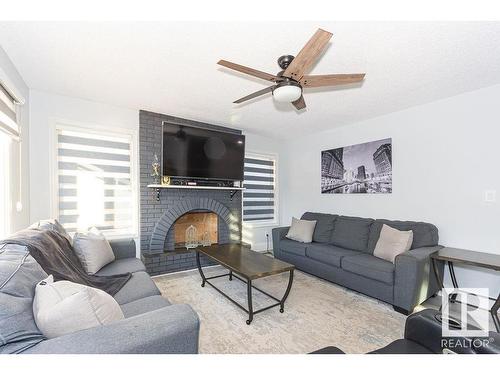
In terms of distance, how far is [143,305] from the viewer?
1.67 metres

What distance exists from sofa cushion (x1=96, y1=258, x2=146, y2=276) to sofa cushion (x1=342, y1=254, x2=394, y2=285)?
2369mm

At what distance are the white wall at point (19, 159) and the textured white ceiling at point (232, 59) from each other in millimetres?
115

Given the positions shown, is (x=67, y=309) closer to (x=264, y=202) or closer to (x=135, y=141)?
(x=135, y=141)

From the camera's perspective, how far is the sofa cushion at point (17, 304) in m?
0.92

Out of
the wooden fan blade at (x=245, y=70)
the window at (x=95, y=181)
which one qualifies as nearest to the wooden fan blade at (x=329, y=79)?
the wooden fan blade at (x=245, y=70)

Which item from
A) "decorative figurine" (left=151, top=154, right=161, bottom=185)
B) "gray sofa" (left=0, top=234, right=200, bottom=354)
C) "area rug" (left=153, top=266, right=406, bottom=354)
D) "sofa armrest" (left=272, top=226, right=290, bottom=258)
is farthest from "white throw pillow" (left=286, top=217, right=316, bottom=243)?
"gray sofa" (left=0, top=234, right=200, bottom=354)

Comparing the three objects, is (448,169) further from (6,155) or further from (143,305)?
(6,155)

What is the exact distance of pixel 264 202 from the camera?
16.9 feet

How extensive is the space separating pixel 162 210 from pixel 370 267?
2.96 m

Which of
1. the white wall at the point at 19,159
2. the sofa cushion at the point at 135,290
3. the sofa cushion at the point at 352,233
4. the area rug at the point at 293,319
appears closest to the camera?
the sofa cushion at the point at 135,290

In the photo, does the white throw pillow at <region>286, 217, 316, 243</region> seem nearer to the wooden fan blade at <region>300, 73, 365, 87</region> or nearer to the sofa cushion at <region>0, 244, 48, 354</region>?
the wooden fan blade at <region>300, 73, 365, 87</region>

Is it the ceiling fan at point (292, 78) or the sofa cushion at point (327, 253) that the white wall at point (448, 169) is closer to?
the sofa cushion at point (327, 253)
